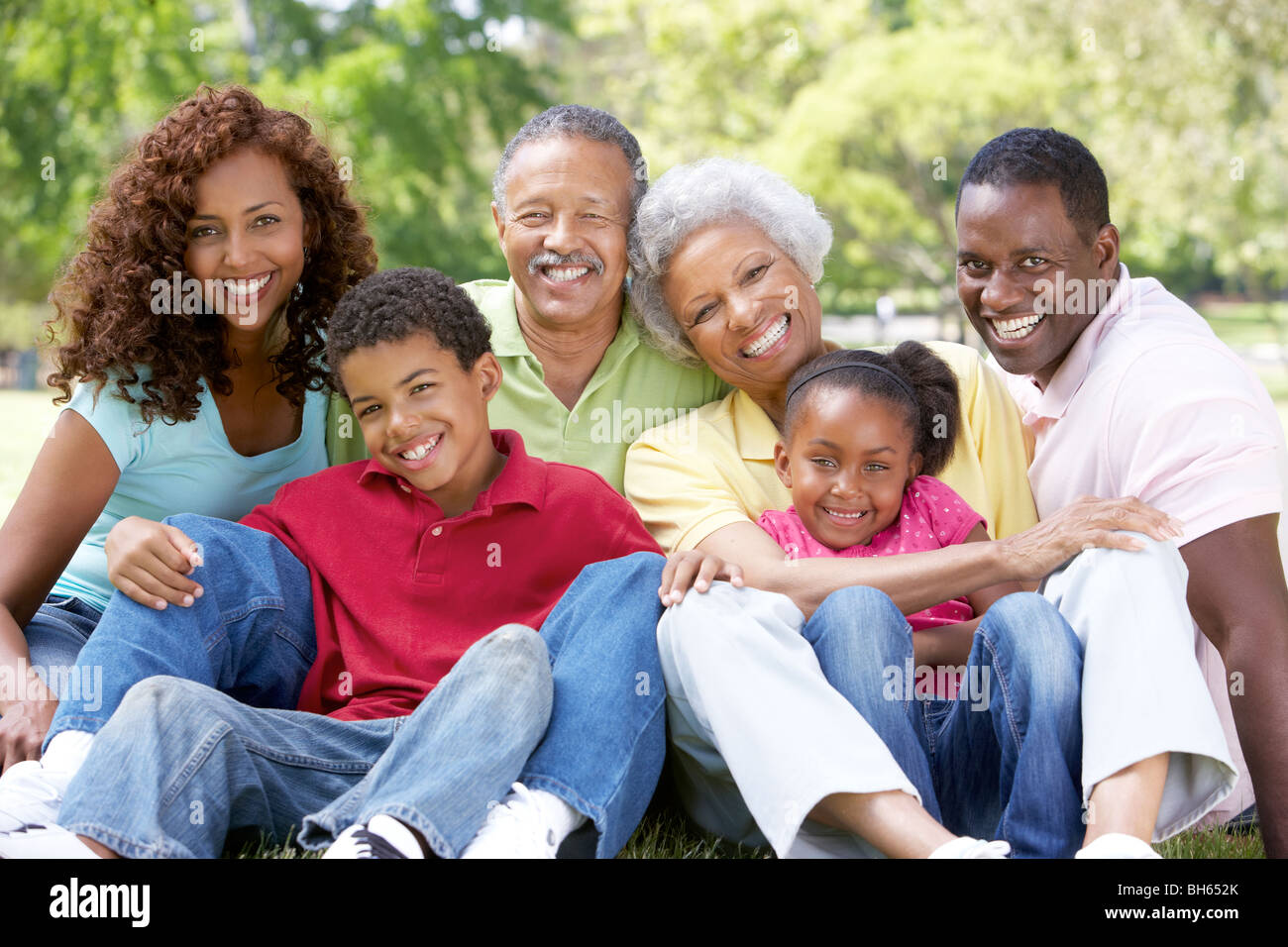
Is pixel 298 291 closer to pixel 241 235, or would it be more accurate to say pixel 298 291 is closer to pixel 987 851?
pixel 241 235

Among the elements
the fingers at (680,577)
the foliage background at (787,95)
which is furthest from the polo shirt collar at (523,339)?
the foliage background at (787,95)

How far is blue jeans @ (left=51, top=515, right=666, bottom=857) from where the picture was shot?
99.9 inches

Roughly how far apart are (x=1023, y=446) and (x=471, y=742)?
1.87 meters

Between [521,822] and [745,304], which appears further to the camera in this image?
[745,304]

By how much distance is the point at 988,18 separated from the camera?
16766 millimetres

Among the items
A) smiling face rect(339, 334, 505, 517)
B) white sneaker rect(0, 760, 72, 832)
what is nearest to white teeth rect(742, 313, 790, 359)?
smiling face rect(339, 334, 505, 517)

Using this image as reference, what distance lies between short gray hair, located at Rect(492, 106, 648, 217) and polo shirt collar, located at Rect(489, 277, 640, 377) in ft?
1.05

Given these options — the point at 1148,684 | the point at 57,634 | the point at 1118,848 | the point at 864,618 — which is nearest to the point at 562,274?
the point at 864,618

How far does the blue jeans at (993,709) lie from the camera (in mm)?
2525

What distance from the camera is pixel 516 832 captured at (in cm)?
239

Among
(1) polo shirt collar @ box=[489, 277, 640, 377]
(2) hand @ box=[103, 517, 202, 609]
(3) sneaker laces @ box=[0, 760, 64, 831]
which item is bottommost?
(3) sneaker laces @ box=[0, 760, 64, 831]

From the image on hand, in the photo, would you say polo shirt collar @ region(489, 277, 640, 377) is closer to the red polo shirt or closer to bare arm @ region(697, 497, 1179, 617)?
the red polo shirt

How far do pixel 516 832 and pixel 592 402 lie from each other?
1720mm
